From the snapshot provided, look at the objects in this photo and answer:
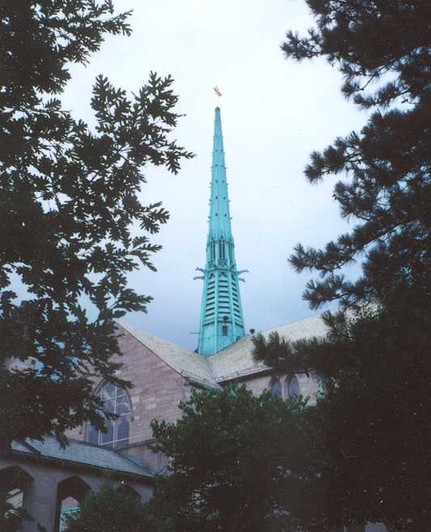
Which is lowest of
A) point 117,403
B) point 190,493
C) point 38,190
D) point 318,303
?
point 190,493

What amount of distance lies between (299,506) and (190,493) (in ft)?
16.9

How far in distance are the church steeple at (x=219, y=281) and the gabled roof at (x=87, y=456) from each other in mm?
16040

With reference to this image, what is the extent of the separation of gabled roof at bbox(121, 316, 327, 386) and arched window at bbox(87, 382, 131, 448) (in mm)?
2758

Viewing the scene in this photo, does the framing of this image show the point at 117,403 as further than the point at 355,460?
Yes

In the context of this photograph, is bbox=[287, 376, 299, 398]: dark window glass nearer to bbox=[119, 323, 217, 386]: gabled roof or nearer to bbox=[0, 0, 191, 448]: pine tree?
bbox=[119, 323, 217, 386]: gabled roof

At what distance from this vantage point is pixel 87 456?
24141mm

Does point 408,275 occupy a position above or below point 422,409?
above

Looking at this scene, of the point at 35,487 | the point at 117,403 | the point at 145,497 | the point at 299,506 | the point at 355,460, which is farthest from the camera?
the point at 117,403

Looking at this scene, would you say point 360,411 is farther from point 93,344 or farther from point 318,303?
point 93,344

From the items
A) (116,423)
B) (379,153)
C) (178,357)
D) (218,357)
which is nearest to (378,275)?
(379,153)

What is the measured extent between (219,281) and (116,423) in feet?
61.5

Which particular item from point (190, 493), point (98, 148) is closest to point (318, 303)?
point (98, 148)

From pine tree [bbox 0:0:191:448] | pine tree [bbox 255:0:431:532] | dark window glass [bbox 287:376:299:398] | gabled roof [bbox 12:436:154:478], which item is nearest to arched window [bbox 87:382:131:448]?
gabled roof [bbox 12:436:154:478]

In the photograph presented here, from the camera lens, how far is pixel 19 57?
7.57 m
